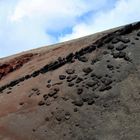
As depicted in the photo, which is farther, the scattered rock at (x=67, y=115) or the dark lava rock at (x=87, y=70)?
the dark lava rock at (x=87, y=70)

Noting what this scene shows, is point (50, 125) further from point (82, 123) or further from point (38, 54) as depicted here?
point (38, 54)

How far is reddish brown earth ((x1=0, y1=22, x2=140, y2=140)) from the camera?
1538 centimetres

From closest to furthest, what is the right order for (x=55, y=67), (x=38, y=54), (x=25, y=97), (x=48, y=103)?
(x=48, y=103), (x=25, y=97), (x=55, y=67), (x=38, y=54)

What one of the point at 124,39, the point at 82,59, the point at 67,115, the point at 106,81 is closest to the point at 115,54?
the point at 124,39

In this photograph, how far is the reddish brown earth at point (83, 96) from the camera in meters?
15.4

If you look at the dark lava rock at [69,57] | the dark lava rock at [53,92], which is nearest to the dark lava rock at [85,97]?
the dark lava rock at [53,92]

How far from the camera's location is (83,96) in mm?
16531

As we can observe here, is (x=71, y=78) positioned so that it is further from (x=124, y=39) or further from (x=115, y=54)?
(x=124, y=39)

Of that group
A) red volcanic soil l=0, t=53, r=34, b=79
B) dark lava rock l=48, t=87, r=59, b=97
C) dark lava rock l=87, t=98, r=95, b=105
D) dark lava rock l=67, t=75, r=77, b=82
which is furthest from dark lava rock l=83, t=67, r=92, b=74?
red volcanic soil l=0, t=53, r=34, b=79

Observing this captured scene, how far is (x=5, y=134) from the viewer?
16.1 meters

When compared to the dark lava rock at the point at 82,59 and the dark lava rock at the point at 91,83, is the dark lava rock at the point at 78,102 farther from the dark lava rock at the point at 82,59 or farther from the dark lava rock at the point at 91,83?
the dark lava rock at the point at 82,59

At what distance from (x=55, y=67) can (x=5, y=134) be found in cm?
390

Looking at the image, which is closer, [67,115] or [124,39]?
[67,115]

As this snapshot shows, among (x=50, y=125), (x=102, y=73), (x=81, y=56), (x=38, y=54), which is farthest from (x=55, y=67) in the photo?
(x=38, y=54)
